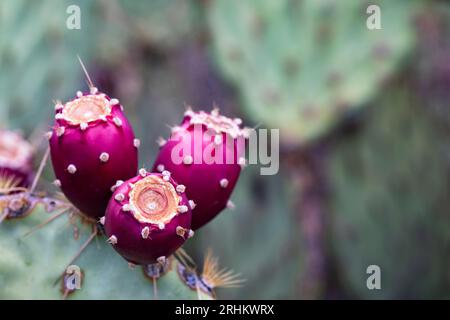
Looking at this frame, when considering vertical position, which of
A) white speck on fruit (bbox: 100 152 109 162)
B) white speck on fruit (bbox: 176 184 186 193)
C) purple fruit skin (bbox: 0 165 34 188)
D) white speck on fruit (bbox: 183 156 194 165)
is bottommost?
purple fruit skin (bbox: 0 165 34 188)

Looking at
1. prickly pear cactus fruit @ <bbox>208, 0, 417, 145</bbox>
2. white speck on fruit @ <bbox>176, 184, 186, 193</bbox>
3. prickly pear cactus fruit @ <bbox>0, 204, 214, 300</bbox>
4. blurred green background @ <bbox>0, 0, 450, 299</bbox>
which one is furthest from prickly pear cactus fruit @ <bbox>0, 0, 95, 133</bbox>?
white speck on fruit @ <bbox>176, 184, 186, 193</bbox>

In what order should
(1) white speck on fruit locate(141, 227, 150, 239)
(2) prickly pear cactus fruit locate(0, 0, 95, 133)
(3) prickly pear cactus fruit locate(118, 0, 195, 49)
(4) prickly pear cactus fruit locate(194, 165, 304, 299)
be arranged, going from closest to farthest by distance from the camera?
(1) white speck on fruit locate(141, 227, 150, 239) → (2) prickly pear cactus fruit locate(0, 0, 95, 133) → (4) prickly pear cactus fruit locate(194, 165, 304, 299) → (3) prickly pear cactus fruit locate(118, 0, 195, 49)

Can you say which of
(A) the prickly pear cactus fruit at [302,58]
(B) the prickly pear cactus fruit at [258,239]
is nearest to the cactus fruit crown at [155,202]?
(A) the prickly pear cactus fruit at [302,58]

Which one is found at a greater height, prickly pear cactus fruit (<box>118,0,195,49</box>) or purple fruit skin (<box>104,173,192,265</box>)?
prickly pear cactus fruit (<box>118,0,195,49</box>)

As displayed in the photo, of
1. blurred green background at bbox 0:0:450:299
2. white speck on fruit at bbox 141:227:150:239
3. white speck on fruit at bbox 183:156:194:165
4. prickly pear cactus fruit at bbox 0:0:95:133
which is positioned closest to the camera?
white speck on fruit at bbox 141:227:150:239

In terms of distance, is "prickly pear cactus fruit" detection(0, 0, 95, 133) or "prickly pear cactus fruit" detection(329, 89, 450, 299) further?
"prickly pear cactus fruit" detection(329, 89, 450, 299)

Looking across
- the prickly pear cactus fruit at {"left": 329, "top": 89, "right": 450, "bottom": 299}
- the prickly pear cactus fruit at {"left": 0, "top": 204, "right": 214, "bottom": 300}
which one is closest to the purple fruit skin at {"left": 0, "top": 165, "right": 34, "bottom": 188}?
the prickly pear cactus fruit at {"left": 0, "top": 204, "right": 214, "bottom": 300}

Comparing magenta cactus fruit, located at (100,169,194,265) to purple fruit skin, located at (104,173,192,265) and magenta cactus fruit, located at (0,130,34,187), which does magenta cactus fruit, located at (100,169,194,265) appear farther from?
magenta cactus fruit, located at (0,130,34,187)
